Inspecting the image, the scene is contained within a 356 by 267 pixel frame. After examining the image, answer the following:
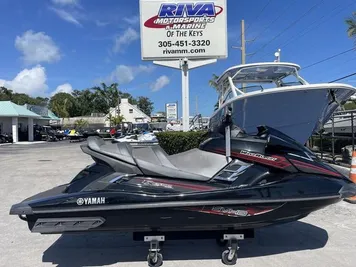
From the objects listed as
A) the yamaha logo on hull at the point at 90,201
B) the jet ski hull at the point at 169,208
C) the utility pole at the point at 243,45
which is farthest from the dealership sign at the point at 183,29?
the utility pole at the point at 243,45

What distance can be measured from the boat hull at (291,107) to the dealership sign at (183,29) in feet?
9.37

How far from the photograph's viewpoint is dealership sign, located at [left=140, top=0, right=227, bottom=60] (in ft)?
33.8

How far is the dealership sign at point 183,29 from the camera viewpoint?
1031 cm

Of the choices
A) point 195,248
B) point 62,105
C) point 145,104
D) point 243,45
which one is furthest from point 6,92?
point 195,248

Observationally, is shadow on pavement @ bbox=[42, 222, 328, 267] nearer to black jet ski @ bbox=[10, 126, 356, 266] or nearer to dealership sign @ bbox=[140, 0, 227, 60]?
black jet ski @ bbox=[10, 126, 356, 266]

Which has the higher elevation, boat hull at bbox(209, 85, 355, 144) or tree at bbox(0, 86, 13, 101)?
tree at bbox(0, 86, 13, 101)

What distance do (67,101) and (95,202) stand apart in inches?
2886

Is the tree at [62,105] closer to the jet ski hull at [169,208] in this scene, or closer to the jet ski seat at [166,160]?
the jet ski seat at [166,160]

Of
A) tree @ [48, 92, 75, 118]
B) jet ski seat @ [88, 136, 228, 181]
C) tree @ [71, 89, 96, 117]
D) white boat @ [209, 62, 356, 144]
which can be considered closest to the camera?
jet ski seat @ [88, 136, 228, 181]

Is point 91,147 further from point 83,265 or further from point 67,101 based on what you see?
point 67,101

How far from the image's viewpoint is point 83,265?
3592 mm

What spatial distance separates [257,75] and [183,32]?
2.75m

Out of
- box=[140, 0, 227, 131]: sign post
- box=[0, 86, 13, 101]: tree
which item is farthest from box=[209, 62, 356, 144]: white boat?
box=[0, 86, 13, 101]: tree

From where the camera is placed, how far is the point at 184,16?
10320 mm
